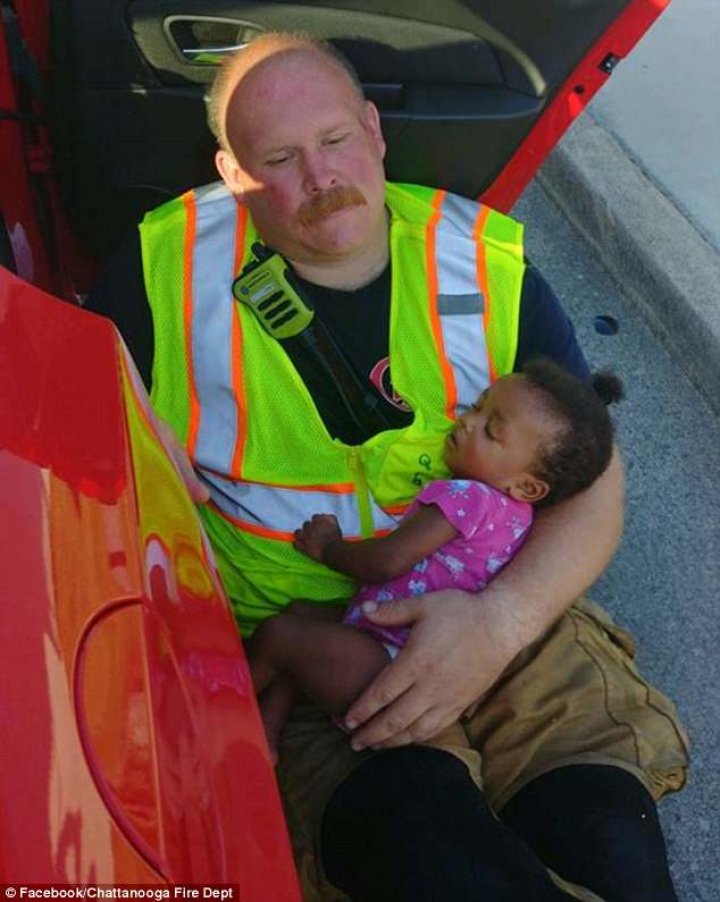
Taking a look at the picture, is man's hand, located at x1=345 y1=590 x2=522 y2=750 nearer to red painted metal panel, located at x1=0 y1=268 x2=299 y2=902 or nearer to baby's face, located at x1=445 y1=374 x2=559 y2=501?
baby's face, located at x1=445 y1=374 x2=559 y2=501

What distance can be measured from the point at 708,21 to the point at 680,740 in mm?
3458

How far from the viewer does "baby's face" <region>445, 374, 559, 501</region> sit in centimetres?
189

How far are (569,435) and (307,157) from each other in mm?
626

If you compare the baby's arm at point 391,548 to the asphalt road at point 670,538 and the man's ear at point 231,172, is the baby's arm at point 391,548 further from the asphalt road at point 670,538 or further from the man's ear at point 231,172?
the asphalt road at point 670,538

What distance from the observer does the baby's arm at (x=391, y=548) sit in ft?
6.09

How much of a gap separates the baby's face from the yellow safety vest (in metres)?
0.09

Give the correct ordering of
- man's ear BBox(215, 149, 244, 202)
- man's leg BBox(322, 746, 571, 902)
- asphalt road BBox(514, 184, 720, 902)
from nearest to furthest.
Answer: man's leg BBox(322, 746, 571, 902), man's ear BBox(215, 149, 244, 202), asphalt road BBox(514, 184, 720, 902)

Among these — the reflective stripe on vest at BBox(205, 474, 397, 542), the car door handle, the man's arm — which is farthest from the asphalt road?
the car door handle

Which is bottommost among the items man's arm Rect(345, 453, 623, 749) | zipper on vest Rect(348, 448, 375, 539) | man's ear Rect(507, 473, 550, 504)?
zipper on vest Rect(348, 448, 375, 539)

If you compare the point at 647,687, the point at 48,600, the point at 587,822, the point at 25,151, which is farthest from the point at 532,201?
the point at 48,600

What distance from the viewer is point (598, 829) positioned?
1745mm

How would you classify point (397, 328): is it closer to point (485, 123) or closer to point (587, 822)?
point (485, 123)

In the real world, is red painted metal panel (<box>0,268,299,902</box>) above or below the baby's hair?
above
